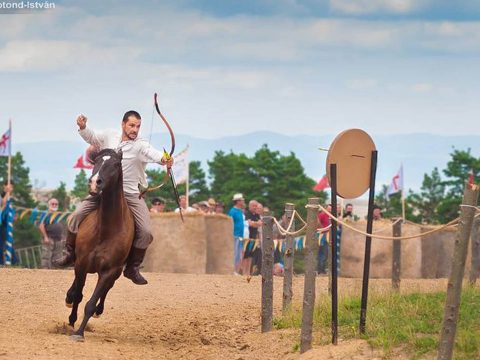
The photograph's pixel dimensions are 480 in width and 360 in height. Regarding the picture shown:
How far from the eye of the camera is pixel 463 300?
44.7ft

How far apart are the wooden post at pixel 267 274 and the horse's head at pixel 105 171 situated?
2329 millimetres

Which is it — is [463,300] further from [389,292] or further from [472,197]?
[472,197]

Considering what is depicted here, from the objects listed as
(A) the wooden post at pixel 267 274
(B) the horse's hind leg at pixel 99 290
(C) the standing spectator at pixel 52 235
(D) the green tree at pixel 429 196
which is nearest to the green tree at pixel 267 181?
(D) the green tree at pixel 429 196

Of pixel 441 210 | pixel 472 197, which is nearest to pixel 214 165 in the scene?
pixel 441 210

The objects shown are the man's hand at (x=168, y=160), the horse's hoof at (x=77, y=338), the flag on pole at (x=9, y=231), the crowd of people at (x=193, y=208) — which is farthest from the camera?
the crowd of people at (x=193, y=208)

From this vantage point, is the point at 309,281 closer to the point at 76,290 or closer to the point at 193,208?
the point at 76,290

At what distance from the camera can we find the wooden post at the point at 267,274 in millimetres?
14891

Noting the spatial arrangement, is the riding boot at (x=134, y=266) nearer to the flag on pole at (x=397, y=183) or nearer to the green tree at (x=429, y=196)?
the flag on pole at (x=397, y=183)

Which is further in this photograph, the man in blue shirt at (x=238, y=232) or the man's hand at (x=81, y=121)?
the man in blue shirt at (x=238, y=232)

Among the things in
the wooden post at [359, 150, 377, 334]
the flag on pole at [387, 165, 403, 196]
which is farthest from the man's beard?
the flag on pole at [387, 165, 403, 196]

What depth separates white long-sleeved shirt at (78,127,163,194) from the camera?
14.5 m

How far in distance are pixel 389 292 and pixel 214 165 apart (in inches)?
1504

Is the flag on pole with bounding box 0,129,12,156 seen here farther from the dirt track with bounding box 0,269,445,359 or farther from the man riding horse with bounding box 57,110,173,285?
the man riding horse with bounding box 57,110,173,285

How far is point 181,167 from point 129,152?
48.6 feet
